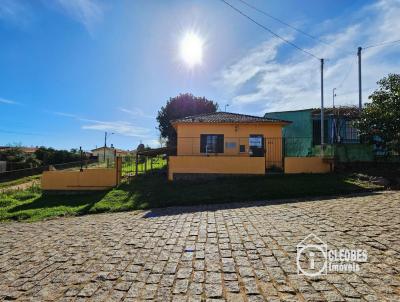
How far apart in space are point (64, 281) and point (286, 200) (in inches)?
331

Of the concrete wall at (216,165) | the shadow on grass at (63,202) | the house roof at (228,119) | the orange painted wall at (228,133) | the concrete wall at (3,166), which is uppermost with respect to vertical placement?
the house roof at (228,119)

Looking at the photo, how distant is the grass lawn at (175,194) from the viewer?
1127 cm

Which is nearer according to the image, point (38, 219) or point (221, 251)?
point (221, 251)

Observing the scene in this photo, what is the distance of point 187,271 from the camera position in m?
4.19

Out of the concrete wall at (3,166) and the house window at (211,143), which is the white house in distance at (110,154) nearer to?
the house window at (211,143)

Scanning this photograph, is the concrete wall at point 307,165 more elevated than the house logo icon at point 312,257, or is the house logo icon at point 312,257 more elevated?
the concrete wall at point 307,165

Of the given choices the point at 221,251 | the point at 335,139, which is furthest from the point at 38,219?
the point at 335,139

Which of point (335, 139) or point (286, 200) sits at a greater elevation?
point (335, 139)

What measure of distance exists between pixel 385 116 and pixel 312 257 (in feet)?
40.8

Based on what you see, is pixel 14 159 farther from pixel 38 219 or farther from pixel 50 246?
pixel 50 246

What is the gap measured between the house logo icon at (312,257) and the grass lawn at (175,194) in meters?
6.00

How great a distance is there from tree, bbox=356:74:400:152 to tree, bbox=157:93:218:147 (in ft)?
66.2

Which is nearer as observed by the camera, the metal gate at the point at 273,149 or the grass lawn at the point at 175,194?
the grass lawn at the point at 175,194

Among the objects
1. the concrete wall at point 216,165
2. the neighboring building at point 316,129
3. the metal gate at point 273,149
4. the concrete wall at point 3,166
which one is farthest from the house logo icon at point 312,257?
the concrete wall at point 3,166
